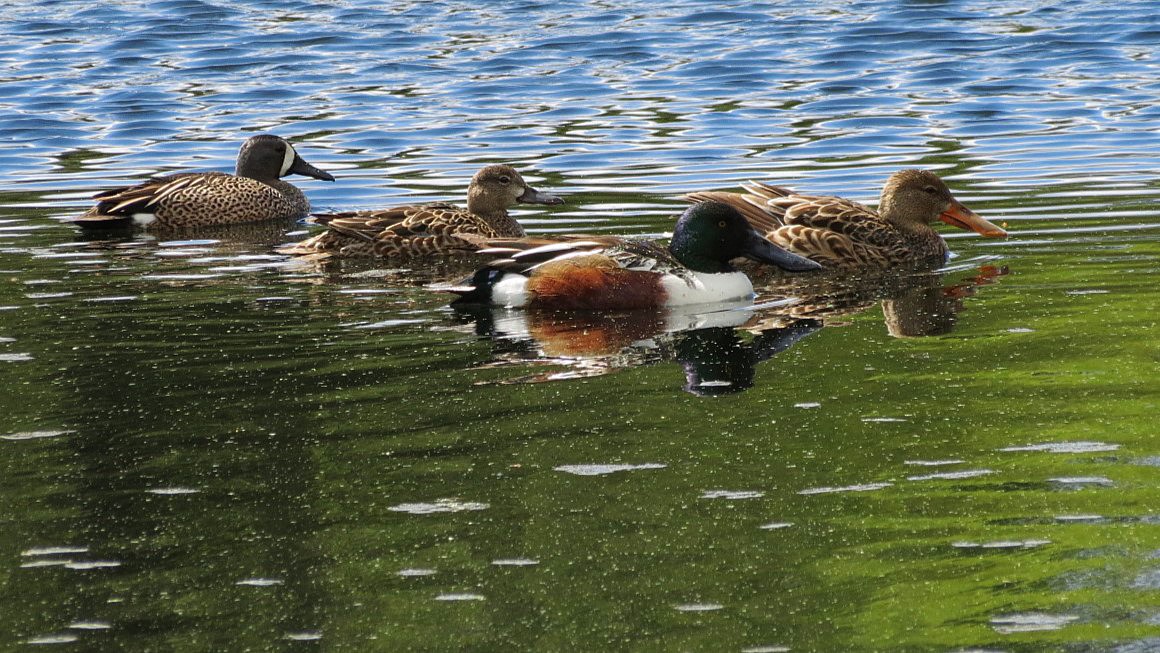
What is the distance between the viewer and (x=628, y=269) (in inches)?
426

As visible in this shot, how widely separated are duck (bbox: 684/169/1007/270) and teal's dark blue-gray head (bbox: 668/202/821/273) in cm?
90

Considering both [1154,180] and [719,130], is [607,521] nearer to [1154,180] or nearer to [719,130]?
[1154,180]

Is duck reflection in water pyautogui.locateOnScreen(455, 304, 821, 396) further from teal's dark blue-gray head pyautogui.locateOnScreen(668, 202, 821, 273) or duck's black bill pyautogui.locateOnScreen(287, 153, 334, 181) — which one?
duck's black bill pyautogui.locateOnScreen(287, 153, 334, 181)

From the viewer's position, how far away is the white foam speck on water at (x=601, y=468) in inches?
271

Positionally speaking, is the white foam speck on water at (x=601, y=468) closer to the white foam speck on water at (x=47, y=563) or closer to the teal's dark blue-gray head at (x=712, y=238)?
the white foam speck on water at (x=47, y=563)

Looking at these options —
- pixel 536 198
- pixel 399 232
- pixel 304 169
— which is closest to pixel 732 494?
pixel 399 232

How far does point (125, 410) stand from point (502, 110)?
16600 mm

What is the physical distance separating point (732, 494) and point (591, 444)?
0.89 metres

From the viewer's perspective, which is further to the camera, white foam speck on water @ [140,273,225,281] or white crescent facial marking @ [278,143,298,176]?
white crescent facial marking @ [278,143,298,176]

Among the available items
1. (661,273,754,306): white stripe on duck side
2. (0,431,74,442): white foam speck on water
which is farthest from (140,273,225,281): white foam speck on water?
(0,431,74,442): white foam speck on water

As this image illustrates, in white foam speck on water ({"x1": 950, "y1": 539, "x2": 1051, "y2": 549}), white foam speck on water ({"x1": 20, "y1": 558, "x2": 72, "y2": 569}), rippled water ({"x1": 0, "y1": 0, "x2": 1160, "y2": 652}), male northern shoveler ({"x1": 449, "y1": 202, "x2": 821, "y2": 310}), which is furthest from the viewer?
male northern shoveler ({"x1": 449, "y1": 202, "x2": 821, "y2": 310})

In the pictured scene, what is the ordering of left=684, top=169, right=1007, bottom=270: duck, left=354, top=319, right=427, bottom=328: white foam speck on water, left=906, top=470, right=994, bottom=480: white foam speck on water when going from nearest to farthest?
left=906, top=470, right=994, bottom=480: white foam speck on water < left=354, top=319, right=427, bottom=328: white foam speck on water < left=684, top=169, right=1007, bottom=270: duck

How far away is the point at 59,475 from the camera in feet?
23.2

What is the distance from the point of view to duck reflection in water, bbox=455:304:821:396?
8789 mm
